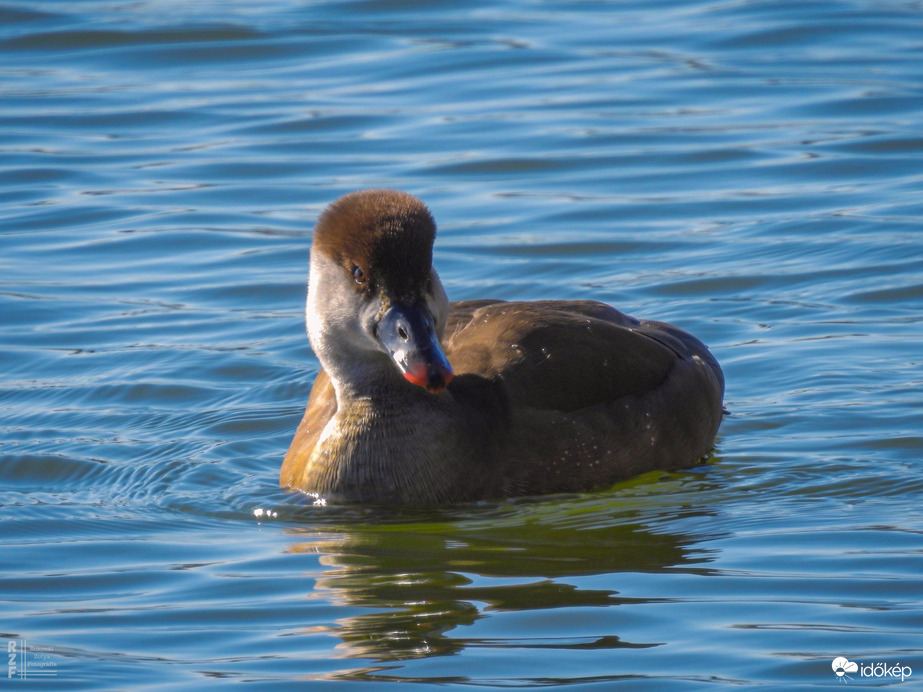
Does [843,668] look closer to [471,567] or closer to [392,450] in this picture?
[471,567]

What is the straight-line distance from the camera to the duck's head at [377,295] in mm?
6730

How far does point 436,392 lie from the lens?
664cm

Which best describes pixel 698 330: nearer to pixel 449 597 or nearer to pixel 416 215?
pixel 416 215

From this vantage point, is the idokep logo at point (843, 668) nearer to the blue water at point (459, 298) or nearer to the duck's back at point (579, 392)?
the blue water at point (459, 298)

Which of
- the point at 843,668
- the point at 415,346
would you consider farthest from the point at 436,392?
the point at 843,668

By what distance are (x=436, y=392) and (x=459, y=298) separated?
403 centimetres

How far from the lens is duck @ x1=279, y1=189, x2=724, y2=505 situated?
686 cm

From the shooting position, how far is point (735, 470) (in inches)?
300

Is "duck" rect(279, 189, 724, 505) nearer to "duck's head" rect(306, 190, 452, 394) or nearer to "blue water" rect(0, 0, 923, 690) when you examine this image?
"duck's head" rect(306, 190, 452, 394)

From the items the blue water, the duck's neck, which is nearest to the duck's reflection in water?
the blue water
